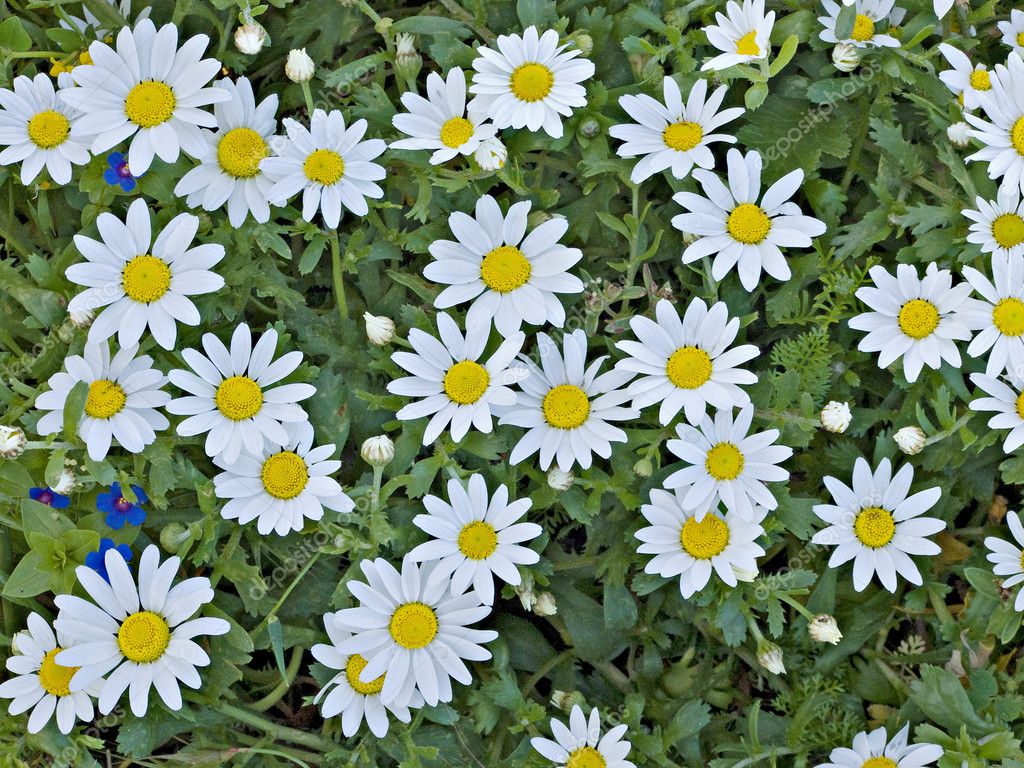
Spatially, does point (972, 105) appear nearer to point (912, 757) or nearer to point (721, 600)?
Result: point (721, 600)

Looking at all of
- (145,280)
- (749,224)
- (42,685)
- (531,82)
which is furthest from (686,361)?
(42,685)

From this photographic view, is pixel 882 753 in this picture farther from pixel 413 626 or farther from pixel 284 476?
pixel 284 476

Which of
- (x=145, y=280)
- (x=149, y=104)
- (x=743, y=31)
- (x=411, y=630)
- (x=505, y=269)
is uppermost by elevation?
(x=743, y=31)

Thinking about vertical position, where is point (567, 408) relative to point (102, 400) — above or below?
above

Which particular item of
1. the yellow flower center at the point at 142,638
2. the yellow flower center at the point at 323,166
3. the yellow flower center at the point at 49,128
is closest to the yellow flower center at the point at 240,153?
the yellow flower center at the point at 323,166

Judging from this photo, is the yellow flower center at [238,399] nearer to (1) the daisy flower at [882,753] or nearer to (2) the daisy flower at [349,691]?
(2) the daisy flower at [349,691]
